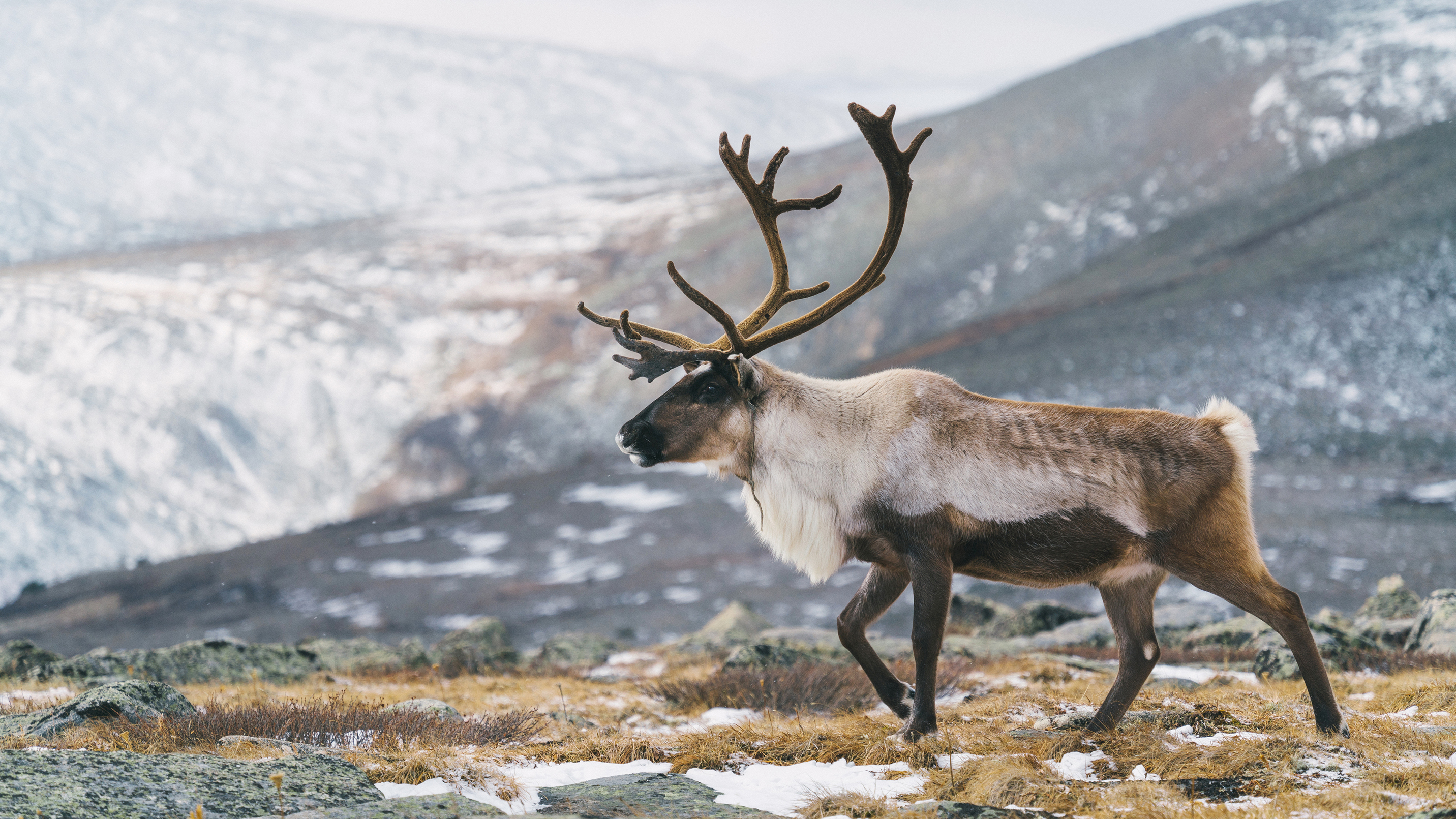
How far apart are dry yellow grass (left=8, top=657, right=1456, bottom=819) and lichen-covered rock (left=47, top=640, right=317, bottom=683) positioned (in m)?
2.37

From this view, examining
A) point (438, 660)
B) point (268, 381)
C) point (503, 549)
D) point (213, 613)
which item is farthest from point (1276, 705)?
point (268, 381)

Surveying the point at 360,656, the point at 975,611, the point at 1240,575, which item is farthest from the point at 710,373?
the point at 975,611

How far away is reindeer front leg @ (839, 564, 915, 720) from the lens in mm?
5715

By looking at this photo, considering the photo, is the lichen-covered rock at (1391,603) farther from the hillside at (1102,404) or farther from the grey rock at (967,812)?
the grey rock at (967,812)

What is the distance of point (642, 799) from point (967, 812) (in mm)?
1387

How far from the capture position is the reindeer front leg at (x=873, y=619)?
18.7 ft

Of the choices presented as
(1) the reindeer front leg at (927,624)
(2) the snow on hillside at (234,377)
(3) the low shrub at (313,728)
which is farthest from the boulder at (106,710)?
(2) the snow on hillside at (234,377)

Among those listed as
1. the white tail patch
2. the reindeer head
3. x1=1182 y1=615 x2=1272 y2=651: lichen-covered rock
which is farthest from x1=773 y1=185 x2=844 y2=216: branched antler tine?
x1=1182 y1=615 x2=1272 y2=651: lichen-covered rock

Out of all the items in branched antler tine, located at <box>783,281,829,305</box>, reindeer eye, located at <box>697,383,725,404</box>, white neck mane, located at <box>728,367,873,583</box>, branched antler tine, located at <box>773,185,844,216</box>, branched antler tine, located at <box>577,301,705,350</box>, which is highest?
branched antler tine, located at <box>773,185,844,216</box>

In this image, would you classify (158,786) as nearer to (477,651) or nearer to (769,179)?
(769,179)

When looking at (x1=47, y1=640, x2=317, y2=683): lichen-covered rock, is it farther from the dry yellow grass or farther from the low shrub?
the low shrub

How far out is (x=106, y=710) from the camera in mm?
5301

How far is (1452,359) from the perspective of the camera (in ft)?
96.3

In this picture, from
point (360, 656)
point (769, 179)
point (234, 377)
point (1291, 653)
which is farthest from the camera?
point (234, 377)
